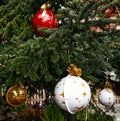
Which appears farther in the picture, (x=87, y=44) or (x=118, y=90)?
(x=118, y=90)

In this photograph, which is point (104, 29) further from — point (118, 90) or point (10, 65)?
point (118, 90)

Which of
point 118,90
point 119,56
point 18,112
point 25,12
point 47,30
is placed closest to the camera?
point 47,30

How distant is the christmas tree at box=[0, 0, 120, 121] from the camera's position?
2053 mm

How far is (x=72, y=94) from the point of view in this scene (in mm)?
2109

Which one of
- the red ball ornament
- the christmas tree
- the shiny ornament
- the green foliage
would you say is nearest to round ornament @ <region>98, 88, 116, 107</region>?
the green foliage

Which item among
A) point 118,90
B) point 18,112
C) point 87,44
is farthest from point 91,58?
point 18,112

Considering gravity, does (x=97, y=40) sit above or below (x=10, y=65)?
above

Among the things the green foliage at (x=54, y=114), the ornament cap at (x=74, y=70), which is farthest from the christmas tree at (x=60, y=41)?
the green foliage at (x=54, y=114)

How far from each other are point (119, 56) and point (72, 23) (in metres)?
1.00

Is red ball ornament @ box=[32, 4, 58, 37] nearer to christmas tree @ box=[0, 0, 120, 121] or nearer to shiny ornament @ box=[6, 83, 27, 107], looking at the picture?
christmas tree @ box=[0, 0, 120, 121]

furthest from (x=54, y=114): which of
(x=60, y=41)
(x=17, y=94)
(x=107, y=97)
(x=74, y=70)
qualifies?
(x=60, y=41)

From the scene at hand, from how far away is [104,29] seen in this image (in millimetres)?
2252

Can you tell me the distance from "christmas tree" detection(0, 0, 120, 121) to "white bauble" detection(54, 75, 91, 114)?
101mm

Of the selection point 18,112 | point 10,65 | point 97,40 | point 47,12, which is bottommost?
point 18,112
